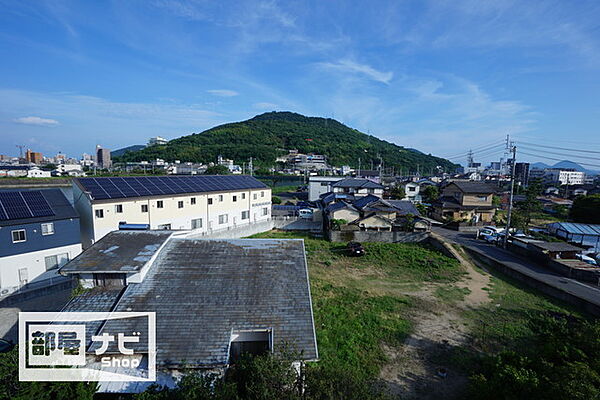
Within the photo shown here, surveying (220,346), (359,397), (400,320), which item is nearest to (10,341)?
(220,346)

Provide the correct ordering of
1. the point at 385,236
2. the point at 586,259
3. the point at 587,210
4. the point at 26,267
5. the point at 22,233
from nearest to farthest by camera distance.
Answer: the point at 22,233 → the point at 26,267 → the point at 586,259 → the point at 385,236 → the point at 587,210

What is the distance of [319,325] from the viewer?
41.3ft

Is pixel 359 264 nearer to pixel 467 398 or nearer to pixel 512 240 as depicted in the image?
pixel 467 398

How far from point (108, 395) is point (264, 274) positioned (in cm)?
544

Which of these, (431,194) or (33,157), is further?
(33,157)

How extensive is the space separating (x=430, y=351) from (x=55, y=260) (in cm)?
2028

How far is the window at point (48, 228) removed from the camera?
50.6 ft

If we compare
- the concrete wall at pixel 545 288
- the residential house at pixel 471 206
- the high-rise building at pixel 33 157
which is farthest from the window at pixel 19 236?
the high-rise building at pixel 33 157

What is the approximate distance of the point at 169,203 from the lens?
24.0 m

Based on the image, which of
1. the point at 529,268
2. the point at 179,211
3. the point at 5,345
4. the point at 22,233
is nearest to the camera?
the point at 5,345

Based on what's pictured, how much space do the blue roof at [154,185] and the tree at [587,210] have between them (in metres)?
39.2

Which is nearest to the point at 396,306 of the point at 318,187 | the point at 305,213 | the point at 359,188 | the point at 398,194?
the point at 305,213

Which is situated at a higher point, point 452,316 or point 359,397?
point 359,397

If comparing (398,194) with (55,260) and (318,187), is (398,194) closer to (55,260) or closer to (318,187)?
(318,187)
